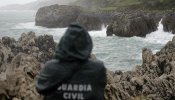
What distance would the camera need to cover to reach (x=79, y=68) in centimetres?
708

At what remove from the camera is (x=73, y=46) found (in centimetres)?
705

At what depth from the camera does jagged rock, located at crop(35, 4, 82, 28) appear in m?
119

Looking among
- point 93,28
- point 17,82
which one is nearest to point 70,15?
point 93,28

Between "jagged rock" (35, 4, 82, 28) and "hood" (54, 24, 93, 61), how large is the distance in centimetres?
10985

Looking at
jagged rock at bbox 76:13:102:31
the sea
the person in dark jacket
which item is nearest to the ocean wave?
the sea

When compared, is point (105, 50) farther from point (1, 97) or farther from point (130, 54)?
point (1, 97)

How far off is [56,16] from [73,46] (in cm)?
11631

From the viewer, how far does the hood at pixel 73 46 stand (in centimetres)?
701

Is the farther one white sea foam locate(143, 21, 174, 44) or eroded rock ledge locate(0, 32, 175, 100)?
white sea foam locate(143, 21, 174, 44)

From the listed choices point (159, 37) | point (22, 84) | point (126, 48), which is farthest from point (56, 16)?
point (22, 84)

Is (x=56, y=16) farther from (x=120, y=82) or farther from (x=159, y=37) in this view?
(x=120, y=82)

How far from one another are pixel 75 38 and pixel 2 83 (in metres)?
10.7

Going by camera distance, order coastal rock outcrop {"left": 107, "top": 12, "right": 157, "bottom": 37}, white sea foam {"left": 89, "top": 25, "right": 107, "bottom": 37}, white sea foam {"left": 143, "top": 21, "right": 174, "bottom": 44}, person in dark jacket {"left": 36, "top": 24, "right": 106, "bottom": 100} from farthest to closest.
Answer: white sea foam {"left": 89, "top": 25, "right": 107, "bottom": 37} → coastal rock outcrop {"left": 107, "top": 12, "right": 157, "bottom": 37} → white sea foam {"left": 143, "top": 21, "right": 174, "bottom": 44} → person in dark jacket {"left": 36, "top": 24, "right": 106, "bottom": 100}

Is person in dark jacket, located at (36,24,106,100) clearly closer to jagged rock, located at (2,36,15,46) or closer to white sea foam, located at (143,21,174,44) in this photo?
jagged rock, located at (2,36,15,46)
